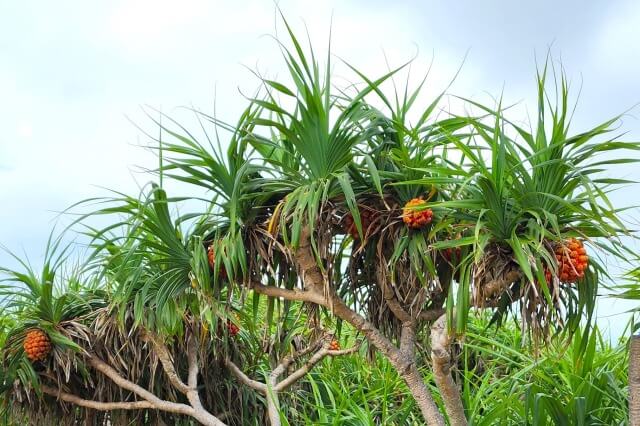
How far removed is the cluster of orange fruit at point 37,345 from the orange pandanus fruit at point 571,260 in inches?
149

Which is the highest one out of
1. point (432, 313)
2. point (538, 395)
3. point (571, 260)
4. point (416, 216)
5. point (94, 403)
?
point (416, 216)

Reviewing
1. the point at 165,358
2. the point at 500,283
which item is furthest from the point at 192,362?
the point at 500,283

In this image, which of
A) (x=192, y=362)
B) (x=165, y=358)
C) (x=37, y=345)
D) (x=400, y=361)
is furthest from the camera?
(x=192, y=362)

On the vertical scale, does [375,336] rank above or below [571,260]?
below

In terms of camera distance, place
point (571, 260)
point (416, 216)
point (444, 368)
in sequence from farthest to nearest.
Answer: point (444, 368) → point (416, 216) → point (571, 260)

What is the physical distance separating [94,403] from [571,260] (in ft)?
12.9

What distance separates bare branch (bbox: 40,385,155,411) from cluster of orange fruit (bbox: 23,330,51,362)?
39 centimetres

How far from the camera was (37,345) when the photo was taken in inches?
230

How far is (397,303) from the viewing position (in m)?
4.26

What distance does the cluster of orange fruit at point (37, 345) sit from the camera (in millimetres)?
5851

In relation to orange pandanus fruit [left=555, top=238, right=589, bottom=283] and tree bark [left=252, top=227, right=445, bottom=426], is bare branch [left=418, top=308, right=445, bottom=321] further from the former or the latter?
orange pandanus fruit [left=555, top=238, right=589, bottom=283]

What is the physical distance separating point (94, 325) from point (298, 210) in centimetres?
278

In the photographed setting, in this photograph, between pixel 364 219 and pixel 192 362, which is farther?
pixel 192 362

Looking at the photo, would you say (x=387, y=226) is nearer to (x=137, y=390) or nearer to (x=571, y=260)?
(x=571, y=260)
